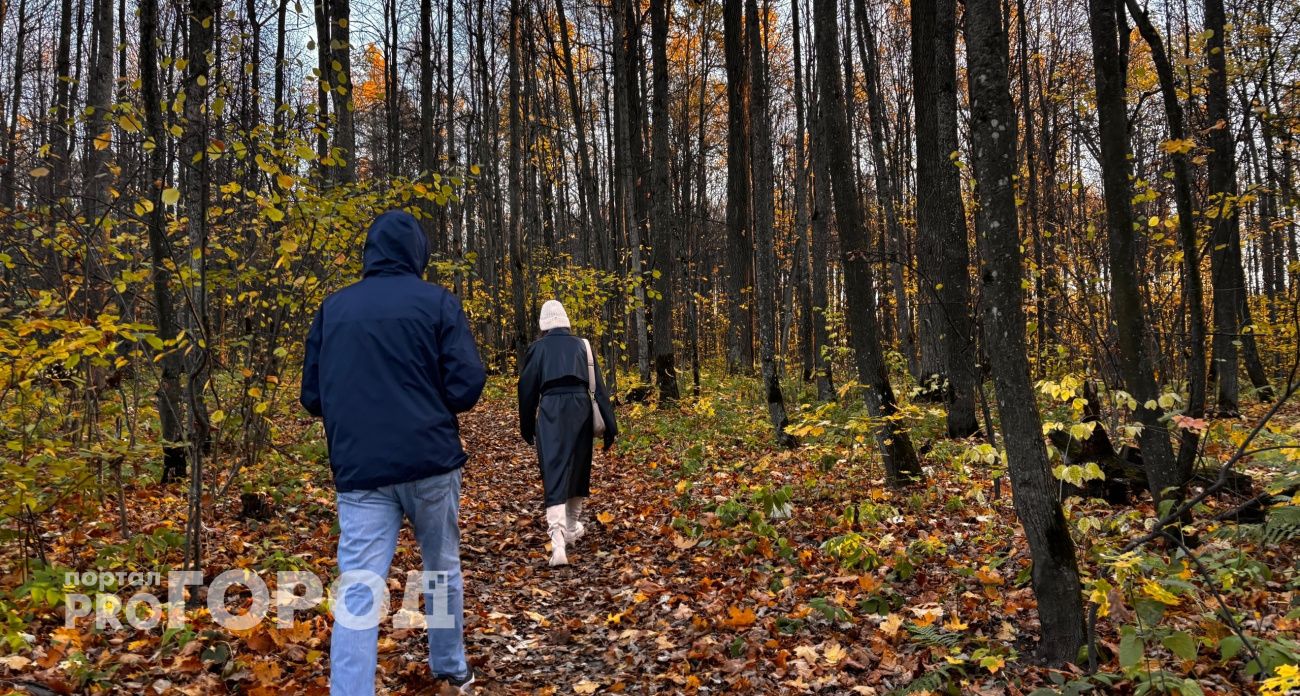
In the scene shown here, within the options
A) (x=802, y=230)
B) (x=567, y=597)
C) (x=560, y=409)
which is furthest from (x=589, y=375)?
(x=802, y=230)

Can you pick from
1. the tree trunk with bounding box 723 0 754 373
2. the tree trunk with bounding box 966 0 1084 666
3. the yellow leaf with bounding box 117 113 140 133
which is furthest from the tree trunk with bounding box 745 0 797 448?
the yellow leaf with bounding box 117 113 140 133

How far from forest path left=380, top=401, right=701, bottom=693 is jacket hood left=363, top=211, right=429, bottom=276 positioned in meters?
2.04

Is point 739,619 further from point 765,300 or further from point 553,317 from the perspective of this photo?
point 765,300

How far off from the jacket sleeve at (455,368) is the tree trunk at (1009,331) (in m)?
2.49

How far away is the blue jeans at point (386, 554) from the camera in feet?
8.63

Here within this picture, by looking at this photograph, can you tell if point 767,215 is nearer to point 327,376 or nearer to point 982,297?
point 982,297

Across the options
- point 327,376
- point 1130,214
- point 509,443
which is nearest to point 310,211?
point 327,376

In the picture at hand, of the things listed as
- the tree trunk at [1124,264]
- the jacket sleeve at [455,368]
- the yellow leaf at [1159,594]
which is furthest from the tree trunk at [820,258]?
the jacket sleeve at [455,368]

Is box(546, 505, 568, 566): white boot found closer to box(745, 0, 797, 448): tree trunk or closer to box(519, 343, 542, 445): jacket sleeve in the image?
box(519, 343, 542, 445): jacket sleeve

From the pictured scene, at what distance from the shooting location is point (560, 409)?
19.1ft

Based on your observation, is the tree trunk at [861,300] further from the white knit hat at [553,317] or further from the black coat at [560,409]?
the white knit hat at [553,317]

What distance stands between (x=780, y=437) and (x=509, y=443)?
4.94 m

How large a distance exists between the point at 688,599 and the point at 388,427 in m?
2.55

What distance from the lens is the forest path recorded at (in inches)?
142
